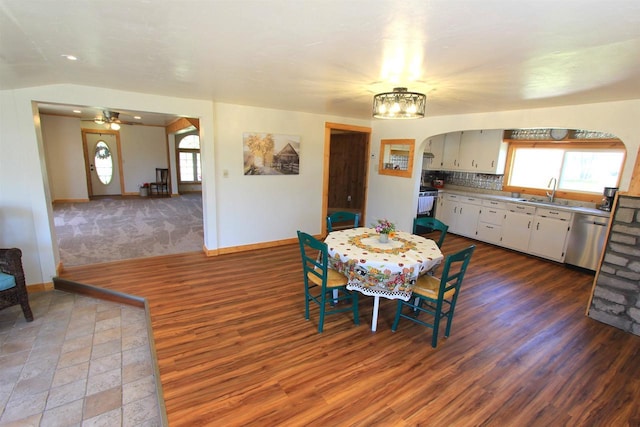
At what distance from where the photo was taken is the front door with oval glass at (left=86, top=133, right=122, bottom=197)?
8898mm

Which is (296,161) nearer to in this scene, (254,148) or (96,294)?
(254,148)

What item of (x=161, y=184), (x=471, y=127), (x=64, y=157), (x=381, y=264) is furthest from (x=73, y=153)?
(x=471, y=127)

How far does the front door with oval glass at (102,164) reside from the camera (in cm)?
890

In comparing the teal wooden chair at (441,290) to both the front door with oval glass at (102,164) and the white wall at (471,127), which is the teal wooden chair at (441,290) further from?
the front door with oval glass at (102,164)

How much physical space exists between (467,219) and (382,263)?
4.05 meters

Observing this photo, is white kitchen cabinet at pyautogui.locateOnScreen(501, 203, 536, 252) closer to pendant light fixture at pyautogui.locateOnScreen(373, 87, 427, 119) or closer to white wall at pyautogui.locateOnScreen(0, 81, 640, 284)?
white wall at pyautogui.locateOnScreen(0, 81, 640, 284)

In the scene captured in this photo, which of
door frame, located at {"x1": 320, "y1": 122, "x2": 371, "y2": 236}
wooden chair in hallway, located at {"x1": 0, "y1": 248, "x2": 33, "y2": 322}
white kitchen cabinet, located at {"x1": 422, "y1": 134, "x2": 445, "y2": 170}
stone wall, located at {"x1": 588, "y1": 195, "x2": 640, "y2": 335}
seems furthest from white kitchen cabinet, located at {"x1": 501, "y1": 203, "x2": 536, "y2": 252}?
wooden chair in hallway, located at {"x1": 0, "y1": 248, "x2": 33, "y2": 322}

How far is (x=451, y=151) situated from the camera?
20.2 ft

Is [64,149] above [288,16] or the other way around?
the other way around

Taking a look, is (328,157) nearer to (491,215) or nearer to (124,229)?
(491,215)

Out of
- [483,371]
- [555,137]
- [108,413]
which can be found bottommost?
[108,413]

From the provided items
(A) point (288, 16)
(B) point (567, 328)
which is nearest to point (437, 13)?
(A) point (288, 16)

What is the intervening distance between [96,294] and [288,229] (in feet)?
9.33

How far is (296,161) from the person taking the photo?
5070 mm
